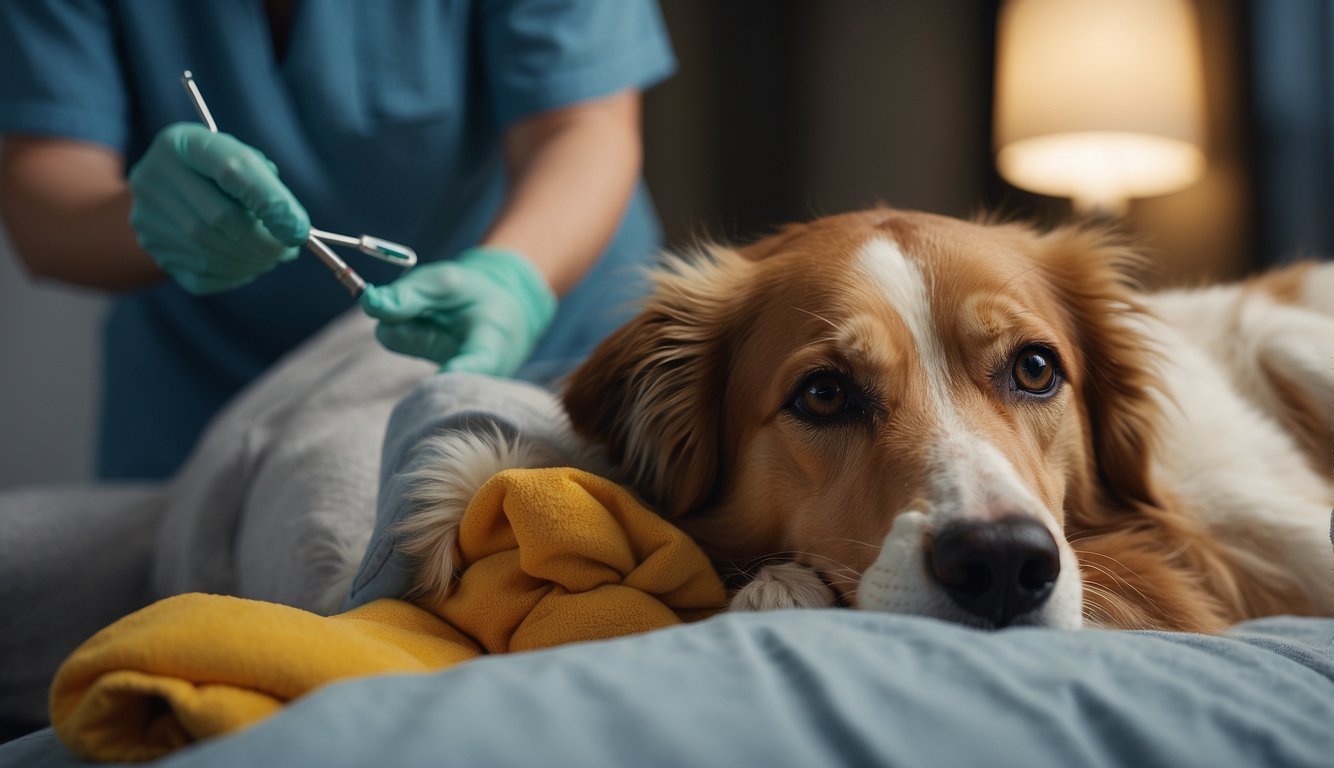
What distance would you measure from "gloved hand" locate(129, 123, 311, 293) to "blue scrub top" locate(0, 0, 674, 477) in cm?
46

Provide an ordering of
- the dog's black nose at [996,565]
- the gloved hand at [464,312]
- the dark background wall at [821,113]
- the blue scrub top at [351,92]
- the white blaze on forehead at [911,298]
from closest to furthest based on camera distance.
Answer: the dog's black nose at [996,565] < the white blaze on forehead at [911,298] < the gloved hand at [464,312] < the blue scrub top at [351,92] < the dark background wall at [821,113]

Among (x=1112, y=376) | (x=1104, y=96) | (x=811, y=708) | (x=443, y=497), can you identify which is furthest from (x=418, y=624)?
(x=1104, y=96)

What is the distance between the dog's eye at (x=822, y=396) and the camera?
39.9 inches

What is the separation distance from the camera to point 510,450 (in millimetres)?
1008

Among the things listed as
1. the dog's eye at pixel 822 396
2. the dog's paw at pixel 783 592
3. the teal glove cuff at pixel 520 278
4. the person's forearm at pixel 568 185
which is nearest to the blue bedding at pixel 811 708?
the dog's paw at pixel 783 592

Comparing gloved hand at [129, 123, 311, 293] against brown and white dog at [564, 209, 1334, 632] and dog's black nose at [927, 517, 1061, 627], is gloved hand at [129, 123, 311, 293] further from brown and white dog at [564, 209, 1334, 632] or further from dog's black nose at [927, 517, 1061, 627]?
dog's black nose at [927, 517, 1061, 627]

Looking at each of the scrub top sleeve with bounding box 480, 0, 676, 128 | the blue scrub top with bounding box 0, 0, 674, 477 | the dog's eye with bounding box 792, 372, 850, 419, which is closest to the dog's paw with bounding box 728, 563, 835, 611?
the dog's eye with bounding box 792, 372, 850, 419

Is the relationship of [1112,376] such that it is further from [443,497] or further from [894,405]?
[443,497]

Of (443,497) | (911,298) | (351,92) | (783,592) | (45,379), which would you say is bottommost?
(45,379)

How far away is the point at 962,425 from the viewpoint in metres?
0.95

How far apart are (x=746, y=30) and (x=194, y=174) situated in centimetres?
295

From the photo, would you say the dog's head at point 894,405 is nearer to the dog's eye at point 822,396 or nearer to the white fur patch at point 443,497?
the dog's eye at point 822,396

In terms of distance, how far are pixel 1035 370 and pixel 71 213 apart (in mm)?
1373

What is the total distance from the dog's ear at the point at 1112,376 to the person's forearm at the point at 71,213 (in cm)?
128
